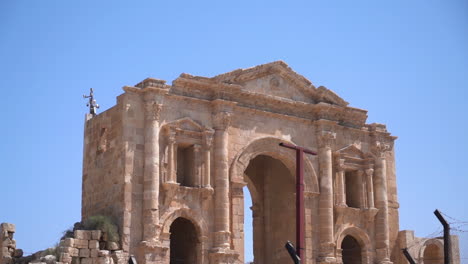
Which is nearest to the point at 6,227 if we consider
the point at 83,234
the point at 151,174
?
the point at 83,234

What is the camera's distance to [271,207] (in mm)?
34656

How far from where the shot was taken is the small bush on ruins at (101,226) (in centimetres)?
2728

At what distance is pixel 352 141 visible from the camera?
3456cm

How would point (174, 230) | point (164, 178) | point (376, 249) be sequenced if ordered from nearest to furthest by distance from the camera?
point (164, 178) → point (174, 230) → point (376, 249)

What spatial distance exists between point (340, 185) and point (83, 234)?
11074mm

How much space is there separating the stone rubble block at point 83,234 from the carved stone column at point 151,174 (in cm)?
185

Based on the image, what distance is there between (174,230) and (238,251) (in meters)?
3.05

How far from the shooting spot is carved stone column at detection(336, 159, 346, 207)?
33031mm

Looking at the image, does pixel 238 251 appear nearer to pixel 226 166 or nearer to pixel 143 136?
pixel 226 166

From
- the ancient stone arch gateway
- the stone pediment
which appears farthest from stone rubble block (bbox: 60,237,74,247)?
the stone pediment

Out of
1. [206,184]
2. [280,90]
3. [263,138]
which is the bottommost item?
[206,184]

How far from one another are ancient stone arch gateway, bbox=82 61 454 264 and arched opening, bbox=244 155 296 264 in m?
0.05

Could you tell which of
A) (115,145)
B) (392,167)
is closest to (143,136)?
(115,145)

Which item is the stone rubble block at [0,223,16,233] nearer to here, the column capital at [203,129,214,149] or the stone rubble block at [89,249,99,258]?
the stone rubble block at [89,249,99,258]
